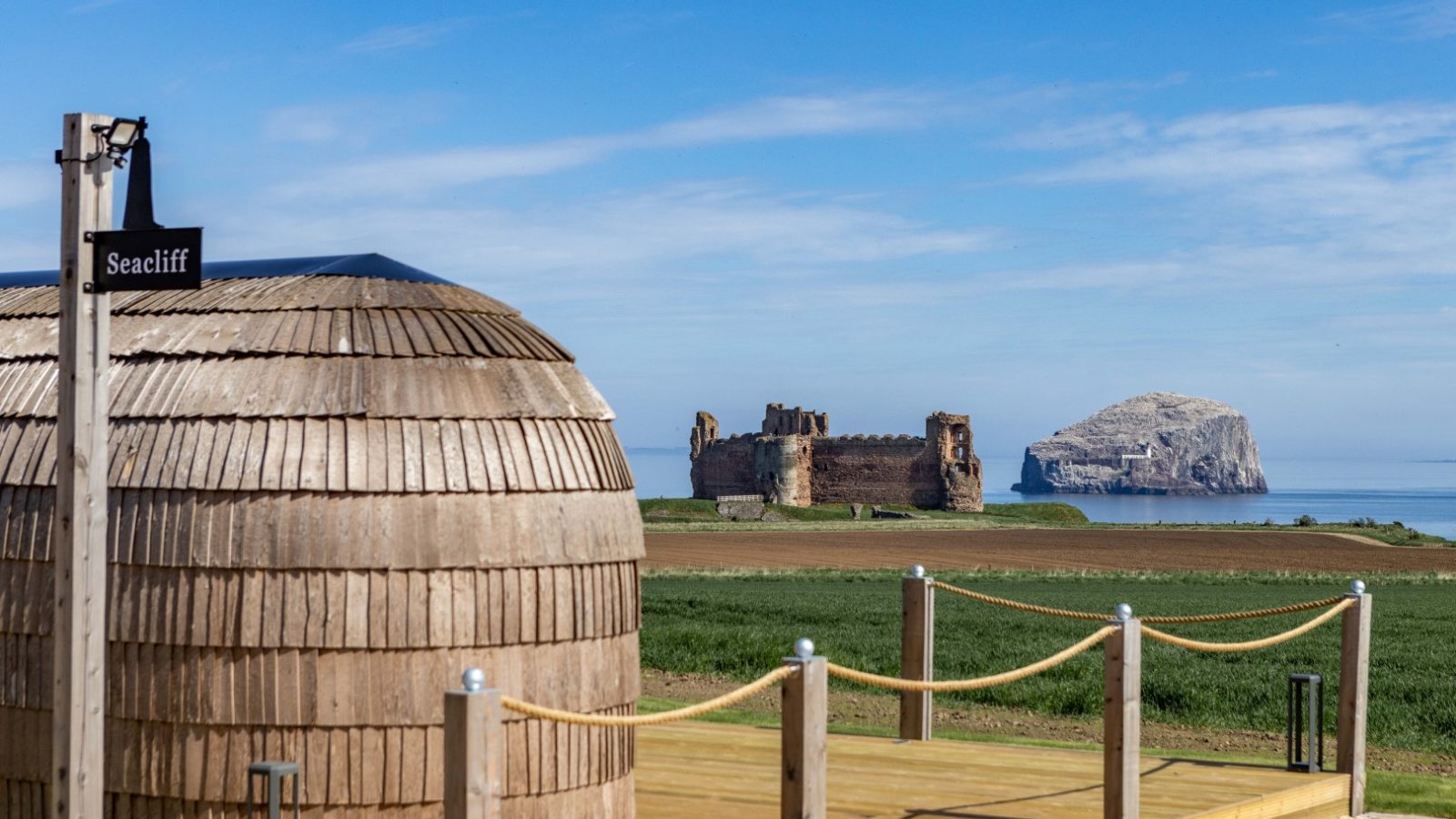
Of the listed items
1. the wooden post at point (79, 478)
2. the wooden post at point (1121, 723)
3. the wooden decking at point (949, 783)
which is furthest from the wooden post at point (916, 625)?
the wooden post at point (79, 478)

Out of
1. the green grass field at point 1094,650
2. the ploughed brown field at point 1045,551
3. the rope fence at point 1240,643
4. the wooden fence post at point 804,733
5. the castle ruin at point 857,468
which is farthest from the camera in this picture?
the castle ruin at point 857,468

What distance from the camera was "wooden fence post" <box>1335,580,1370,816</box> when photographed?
11625mm

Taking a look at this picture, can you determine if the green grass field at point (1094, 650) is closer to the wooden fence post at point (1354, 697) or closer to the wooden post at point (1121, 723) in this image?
the wooden fence post at point (1354, 697)


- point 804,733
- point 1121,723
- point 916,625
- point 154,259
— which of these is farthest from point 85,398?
point 916,625

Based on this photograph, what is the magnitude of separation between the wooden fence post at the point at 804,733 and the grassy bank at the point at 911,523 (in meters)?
60.0

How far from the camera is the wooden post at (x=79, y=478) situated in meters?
7.48

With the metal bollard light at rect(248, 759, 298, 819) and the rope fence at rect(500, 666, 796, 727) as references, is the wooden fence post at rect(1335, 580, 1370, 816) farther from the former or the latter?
the metal bollard light at rect(248, 759, 298, 819)

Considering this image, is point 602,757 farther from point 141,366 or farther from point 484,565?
point 141,366

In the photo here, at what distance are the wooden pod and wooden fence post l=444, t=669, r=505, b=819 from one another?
2511 mm

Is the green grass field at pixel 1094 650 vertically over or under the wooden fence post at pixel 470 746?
under

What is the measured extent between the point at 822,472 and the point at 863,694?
268 feet

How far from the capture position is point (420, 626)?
8.70 meters

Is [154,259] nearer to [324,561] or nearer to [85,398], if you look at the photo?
[85,398]

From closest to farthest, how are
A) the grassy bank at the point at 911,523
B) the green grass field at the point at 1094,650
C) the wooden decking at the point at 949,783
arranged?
the wooden decking at the point at 949,783 → the green grass field at the point at 1094,650 → the grassy bank at the point at 911,523
